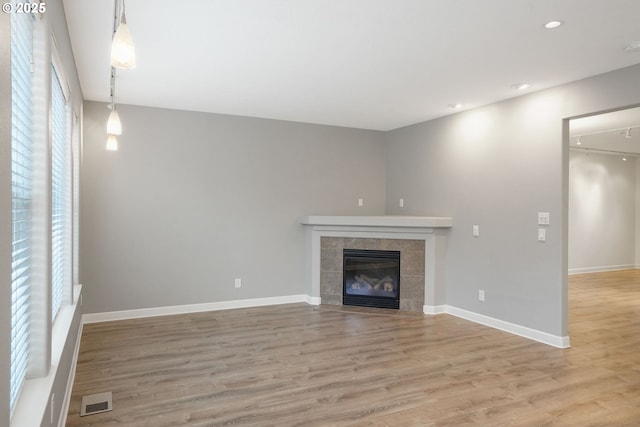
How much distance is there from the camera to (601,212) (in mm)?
8727

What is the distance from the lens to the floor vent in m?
2.73

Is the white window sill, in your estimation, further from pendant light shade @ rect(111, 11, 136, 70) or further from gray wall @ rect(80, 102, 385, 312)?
gray wall @ rect(80, 102, 385, 312)

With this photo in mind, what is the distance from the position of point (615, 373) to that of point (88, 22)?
475 centimetres

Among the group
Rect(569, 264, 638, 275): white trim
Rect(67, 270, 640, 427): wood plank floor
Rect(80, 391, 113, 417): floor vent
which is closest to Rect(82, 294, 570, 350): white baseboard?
Rect(67, 270, 640, 427): wood plank floor

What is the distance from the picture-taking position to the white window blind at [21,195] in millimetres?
1569

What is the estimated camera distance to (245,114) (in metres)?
5.52

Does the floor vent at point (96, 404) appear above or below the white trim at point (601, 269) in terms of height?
→ below

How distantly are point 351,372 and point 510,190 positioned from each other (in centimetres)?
267

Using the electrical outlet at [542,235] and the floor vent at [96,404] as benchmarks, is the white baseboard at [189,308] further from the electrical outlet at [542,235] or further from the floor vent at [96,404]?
the electrical outlet at [542,235]

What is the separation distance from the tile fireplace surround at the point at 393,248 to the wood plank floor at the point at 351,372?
0.41 metres

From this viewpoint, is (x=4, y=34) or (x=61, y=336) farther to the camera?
(x=61, y=336)

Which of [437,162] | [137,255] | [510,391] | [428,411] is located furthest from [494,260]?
[137,255]

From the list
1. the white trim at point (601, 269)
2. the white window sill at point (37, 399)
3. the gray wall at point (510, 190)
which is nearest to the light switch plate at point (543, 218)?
the gray wall at point (510, 190)

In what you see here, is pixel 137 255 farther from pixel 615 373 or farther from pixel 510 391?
pixel 615 373
